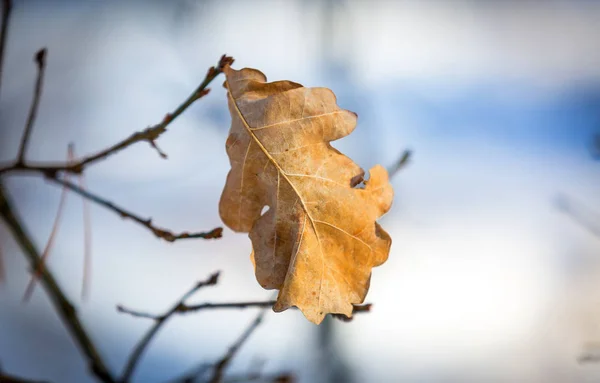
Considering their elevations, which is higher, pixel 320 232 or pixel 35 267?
pixel 320 232

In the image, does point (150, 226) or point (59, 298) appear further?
point (59, 298)

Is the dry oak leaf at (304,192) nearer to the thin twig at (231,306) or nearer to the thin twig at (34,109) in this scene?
the thin twig at (231,306)

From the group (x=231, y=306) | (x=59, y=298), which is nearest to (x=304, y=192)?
(x=231, y=306)

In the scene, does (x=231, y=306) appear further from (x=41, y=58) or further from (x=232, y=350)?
(x=41, y=58)

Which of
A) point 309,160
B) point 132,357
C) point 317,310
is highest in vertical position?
point 309,160

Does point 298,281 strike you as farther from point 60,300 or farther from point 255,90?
point 60,300

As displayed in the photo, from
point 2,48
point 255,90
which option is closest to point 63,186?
point 2,48

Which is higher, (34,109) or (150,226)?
(34,109)
